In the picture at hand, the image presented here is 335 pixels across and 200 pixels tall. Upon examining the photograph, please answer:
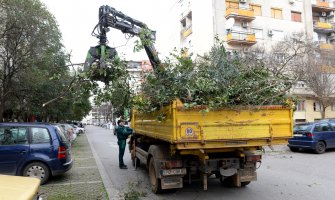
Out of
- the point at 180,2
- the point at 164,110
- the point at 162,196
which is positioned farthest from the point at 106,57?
the point at 180,2

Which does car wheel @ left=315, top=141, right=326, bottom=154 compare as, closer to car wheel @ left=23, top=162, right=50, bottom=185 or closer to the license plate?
the license plate

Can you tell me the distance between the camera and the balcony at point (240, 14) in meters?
35.2

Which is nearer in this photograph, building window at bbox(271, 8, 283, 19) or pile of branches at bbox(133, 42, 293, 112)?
pile of branches at bbox(133, 42, 293, 112)

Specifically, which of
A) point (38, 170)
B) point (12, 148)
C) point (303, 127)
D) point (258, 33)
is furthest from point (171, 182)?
point (258, 33)

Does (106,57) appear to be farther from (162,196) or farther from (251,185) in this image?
(251,185)

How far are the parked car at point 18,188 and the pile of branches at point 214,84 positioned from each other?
3100 mm

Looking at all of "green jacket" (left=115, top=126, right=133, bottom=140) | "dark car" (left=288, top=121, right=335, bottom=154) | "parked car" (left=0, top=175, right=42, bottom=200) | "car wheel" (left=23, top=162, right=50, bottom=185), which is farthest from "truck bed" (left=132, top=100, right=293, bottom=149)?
"dark car" (left=288, top=121, right=335, bottom=154)

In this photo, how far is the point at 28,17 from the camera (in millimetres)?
14781

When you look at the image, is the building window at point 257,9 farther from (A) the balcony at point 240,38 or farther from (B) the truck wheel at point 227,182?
(B) the truck wheel at point 227,182

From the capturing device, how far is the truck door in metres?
8.10

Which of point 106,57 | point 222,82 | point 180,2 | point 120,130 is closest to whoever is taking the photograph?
point 222,82

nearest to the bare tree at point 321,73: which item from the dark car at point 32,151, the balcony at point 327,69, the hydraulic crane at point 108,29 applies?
the balcony at point 327,69

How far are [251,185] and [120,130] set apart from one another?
499 cm

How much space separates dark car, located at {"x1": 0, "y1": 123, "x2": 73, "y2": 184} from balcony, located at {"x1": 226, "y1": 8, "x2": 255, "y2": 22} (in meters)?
30.3
